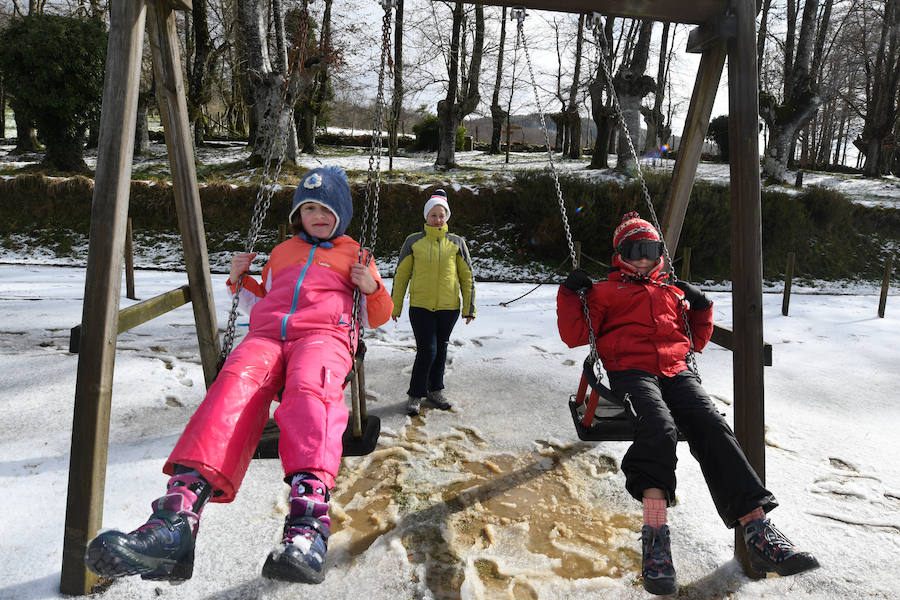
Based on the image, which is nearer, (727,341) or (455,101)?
(727,341)

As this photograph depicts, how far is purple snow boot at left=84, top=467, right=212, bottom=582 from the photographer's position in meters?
1.37

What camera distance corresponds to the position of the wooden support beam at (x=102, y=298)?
1.81 m

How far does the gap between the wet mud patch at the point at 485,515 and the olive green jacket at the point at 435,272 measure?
2.95ft

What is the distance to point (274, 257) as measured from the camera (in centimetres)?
251

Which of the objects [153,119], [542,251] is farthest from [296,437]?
[153,119]

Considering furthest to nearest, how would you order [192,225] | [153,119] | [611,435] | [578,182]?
[153,119], [578,182], [192,225], [611,435]

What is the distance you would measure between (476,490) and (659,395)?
3.48 feet

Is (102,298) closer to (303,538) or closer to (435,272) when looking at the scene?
(303,538)

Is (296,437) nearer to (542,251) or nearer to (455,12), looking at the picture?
(542,251)

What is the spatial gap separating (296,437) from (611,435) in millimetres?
1362

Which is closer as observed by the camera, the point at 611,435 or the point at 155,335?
the point at 611,435

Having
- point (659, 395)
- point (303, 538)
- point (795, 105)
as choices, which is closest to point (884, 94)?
point (795, 105)

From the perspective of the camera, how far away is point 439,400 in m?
3.67

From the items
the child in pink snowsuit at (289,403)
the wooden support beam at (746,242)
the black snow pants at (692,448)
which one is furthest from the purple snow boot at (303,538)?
the wooden support beam at (746,242)
